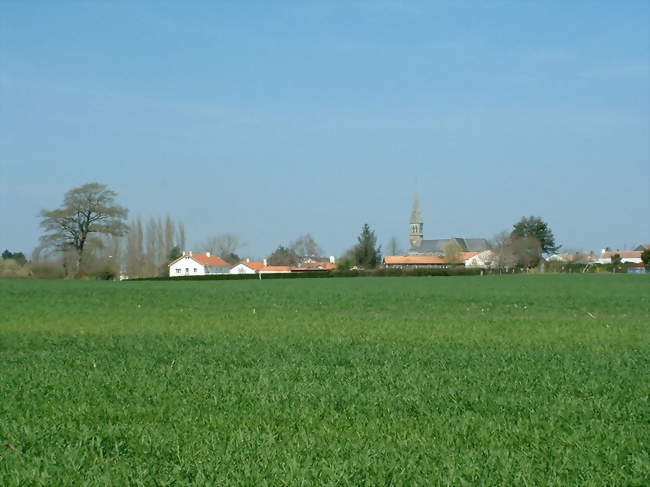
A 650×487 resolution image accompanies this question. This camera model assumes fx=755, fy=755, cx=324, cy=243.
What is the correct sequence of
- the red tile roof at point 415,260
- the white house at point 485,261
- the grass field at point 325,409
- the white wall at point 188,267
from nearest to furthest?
the grass field at point 325,409, the white wall at point 188,267, the white house at point 485,261, the red tile roof at point 415,260

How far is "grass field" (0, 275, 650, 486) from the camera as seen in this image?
5605 mm

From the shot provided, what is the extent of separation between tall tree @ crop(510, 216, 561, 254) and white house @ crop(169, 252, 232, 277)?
192 feet

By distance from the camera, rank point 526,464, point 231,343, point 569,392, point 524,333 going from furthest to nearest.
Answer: point 524,333 → point 231,343 → point 569,392 → point 526,464

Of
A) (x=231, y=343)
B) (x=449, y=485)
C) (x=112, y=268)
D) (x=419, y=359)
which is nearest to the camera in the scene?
(x=449, y=485)

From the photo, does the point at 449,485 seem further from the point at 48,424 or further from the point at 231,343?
the point at 231,343

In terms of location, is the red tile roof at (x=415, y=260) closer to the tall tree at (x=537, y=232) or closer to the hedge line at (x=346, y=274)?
the tall tree at (x=537, y=232)

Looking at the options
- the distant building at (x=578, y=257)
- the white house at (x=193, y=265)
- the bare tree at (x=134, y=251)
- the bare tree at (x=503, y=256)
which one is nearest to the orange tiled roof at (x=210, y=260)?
the white house at (x=193, y=265)

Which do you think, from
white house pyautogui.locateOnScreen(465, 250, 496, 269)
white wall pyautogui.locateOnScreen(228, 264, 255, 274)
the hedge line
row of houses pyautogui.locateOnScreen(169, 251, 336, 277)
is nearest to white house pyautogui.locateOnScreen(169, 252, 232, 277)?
row of houses pyautogui.locateOnScreen(169, 251, 336, 277)

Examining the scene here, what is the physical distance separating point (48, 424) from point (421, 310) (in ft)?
71.6

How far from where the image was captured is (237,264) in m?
160

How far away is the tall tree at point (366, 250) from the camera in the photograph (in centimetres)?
11794

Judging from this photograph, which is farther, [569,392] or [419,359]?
[419,359]

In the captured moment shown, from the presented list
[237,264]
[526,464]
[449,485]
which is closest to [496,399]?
[526,464]

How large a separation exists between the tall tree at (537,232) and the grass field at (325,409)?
13203 centimetres
